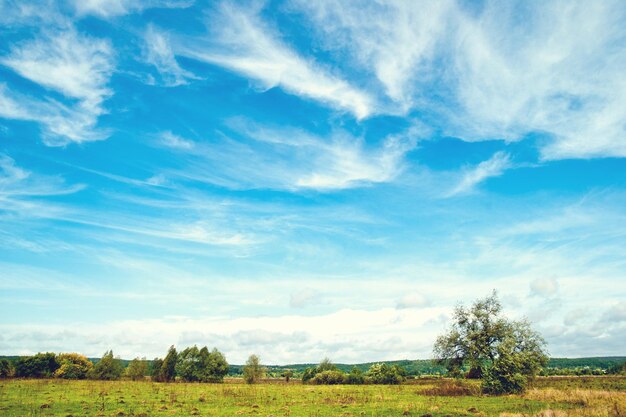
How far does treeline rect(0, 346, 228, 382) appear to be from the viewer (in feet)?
226

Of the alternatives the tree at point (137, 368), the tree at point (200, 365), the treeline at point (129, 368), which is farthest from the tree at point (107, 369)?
the tree at point (200, 365)

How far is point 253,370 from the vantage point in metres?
79.2

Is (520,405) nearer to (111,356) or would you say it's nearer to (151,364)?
(111,356)

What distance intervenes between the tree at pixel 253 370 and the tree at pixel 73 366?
28845 millimetres

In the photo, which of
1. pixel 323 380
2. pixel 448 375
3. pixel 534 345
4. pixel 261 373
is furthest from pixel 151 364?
pixel 534 345

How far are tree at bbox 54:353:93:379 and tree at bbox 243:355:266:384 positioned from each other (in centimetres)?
2884

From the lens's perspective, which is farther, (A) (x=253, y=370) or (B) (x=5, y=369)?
(A) (x=253, y=370)

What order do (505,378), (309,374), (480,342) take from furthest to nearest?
(309,374) → (480,342) → (505,378)

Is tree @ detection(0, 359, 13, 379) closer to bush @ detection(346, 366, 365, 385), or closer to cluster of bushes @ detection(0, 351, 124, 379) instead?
cluster of bushes @ detection(0, 351, 124, 379)

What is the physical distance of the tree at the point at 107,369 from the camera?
71.6 metres

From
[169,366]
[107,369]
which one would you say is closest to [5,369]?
[107,369]

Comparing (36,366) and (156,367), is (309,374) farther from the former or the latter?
(36,366)

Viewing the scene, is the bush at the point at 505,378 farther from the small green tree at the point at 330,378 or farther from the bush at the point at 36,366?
the bush at the point at 36,366

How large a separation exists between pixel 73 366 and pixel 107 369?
5588 millimetres
